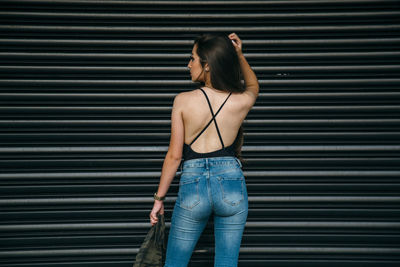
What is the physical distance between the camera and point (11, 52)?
8.46 ft

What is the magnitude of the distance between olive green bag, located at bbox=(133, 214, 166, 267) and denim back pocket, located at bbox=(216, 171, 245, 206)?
59 cm

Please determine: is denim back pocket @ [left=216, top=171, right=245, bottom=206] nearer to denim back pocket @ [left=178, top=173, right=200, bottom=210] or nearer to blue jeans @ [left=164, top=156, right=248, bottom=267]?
blue jeans @ [left=164, top=156, right=248, bottom=267]

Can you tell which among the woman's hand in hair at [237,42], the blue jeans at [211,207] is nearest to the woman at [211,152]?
the blue jeans at [211,207]

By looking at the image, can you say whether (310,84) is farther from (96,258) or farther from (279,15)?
(96,258)

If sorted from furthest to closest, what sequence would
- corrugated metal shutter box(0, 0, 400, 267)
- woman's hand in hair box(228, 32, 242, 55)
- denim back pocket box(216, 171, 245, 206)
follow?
corrugated metal shutter box(0, 0, 400, 267), woman's hand in hair box(228, 32, 242, 55), denim back pocket box(216, 171, 245, 206)

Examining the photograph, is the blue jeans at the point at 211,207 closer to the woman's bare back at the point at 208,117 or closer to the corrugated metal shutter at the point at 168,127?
the woman's bare back at the point at 208,117

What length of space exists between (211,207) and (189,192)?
166 millimetres

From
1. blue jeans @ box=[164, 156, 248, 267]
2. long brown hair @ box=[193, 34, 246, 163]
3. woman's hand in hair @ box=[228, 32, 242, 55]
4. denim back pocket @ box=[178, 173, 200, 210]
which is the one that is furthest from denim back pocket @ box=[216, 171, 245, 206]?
woman's hand in hair @ box=[228, 32, 242, 55]

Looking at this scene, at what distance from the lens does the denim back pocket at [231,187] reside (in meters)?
1.68

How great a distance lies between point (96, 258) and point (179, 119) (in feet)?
5.81

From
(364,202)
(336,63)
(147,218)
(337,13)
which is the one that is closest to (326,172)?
→ (364,202)

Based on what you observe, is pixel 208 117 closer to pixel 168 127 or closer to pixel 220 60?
pixel 220 60

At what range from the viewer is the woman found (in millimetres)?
1700

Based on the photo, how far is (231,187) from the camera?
1703mm
